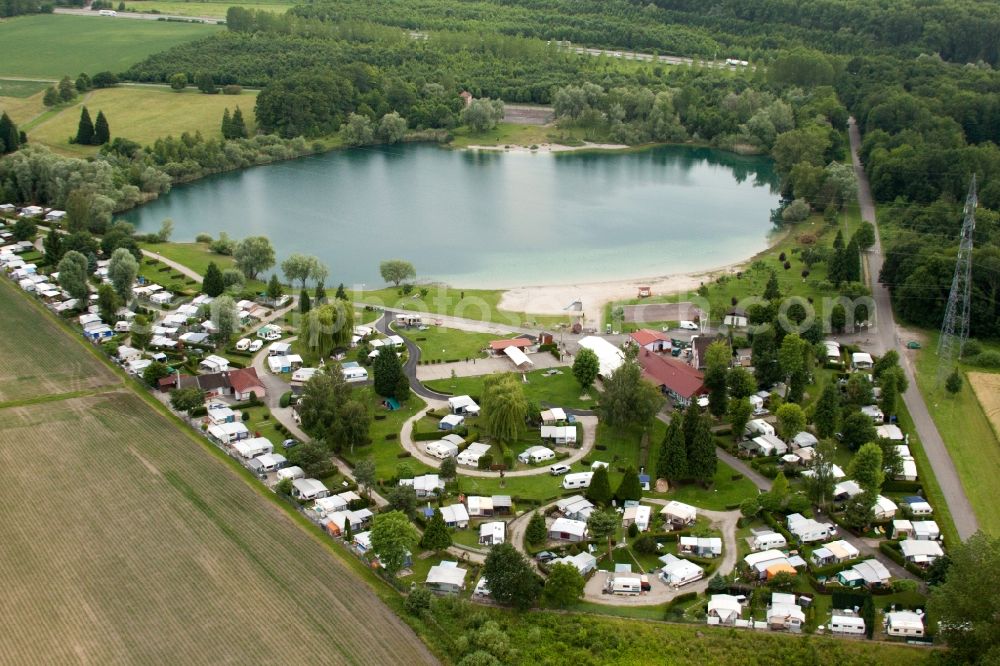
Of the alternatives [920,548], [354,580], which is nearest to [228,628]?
[354,580]

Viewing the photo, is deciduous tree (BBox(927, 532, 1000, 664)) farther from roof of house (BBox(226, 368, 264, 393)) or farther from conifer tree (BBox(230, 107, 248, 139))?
conifer tree (BBox(230, 107, 248, 139))

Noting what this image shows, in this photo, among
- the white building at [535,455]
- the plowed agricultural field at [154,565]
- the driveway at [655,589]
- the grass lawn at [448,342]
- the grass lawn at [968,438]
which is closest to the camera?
the plowed agricultural field at [154,565]

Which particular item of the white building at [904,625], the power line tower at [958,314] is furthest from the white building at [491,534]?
the power line tower at [958,314]

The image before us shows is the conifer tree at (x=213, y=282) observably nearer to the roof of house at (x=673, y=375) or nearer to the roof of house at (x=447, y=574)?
the roof of house at (x=673, y=375)

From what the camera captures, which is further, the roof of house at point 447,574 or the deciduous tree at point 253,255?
the deciduous tree at point 253,255

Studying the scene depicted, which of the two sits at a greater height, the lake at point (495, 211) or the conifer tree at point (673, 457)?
the lake at point (495, 211)

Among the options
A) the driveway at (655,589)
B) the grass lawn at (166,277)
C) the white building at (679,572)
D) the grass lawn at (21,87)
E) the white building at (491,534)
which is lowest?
the driveway at (655,589)

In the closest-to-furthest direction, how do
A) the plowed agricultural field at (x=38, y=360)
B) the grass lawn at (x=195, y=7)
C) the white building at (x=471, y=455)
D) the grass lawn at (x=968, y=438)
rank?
1. the grass lawn at (x=968, y=438)
2. the white building at (x=471, y=455)
3. the plowed agricultural field at (x=38, y=360)
4. the grass lawn at (x=195, y=7)

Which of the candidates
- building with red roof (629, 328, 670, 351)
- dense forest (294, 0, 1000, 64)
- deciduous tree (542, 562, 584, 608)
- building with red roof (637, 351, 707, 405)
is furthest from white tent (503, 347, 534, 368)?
dense forest (294, 0, 1000, 64)
